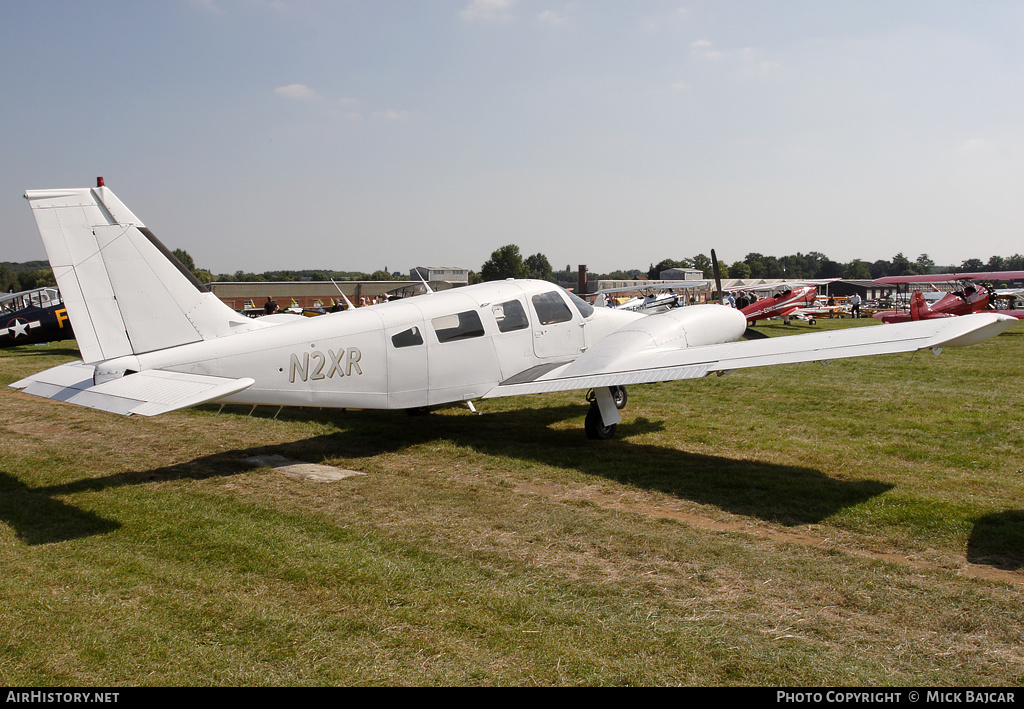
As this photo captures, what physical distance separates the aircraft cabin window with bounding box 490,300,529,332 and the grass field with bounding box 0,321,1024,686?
5.96 ft

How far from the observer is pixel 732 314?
453 inches

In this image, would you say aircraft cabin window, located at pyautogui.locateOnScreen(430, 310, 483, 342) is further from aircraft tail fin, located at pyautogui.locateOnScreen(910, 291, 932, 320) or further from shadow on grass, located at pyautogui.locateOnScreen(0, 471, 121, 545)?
aircraft tail fin, located at pyautogui.locateOnScreen(910, 291, 932, 320)

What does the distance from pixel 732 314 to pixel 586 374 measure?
11.6 feet

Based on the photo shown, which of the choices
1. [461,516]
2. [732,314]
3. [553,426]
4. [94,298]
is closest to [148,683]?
[461,516]

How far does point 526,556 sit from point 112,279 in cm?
599

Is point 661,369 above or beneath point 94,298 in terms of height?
beneath

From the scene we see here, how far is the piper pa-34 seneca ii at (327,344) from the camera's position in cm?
758

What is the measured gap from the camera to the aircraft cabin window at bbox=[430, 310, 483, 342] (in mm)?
9781

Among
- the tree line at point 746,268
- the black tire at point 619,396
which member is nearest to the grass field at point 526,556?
the black tire at point 619,396

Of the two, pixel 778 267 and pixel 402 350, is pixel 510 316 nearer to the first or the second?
pixel 402 350

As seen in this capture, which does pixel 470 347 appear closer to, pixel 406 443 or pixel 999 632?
pixel 406 443

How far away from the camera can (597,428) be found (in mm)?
10305

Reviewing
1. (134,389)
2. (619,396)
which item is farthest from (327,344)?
(619,396)

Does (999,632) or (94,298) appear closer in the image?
(999,632)
